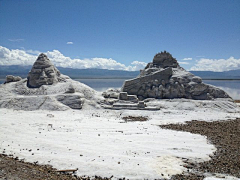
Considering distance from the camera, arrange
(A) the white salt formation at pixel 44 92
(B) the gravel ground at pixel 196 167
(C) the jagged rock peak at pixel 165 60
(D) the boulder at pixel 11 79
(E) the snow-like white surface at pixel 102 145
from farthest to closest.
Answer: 1. (C) the jagged rock peak at pixel 165 60
2. (D) the boulder at pixel 11 79
3. (A) the white salt formation at pixel 44 92
4. (E) the snow-like white surface at pixel 102 145
5. (B) the gravel ground at pixel 196 167

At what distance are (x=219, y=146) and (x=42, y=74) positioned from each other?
18726 mm

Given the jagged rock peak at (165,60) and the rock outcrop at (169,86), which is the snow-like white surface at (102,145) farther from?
the jagged rock peak at (165,60)

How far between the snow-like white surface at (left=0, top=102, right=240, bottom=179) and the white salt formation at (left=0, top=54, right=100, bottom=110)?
364cm

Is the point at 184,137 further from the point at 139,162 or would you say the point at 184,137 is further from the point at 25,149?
the point at 25,149

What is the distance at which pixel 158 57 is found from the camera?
2770 cm

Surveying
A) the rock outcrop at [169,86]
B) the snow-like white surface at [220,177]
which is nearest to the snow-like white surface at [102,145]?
the snow-like white surface at [220,177]

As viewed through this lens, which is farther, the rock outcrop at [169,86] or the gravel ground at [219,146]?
the rock outcrop at [169,86]

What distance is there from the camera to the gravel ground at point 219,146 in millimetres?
7915

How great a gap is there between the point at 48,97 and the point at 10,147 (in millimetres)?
11358

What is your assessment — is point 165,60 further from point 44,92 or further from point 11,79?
point 11,79

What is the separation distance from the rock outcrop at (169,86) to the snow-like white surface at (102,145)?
295 inches

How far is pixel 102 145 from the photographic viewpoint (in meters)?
10.2

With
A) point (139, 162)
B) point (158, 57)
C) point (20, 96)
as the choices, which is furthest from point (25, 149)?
point (158, 57)

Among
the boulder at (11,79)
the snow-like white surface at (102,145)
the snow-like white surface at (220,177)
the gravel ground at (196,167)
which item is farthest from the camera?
the boulder at (11,79)
